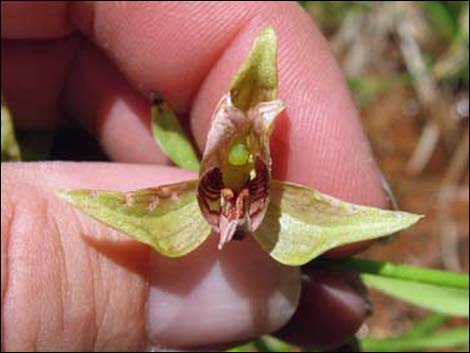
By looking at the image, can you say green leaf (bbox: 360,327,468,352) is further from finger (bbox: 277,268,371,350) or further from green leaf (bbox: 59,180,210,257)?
green leaf (bbox: 59,180,210,257)

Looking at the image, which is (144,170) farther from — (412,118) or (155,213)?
(412,118)

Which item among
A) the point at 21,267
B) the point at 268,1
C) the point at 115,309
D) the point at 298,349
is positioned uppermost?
the point at 268,1

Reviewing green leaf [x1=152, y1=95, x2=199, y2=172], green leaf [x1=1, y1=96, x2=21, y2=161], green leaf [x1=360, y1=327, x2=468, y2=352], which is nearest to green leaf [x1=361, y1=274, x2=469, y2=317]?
green leaf [x1=360, y1=327, x2=468, y2=352]

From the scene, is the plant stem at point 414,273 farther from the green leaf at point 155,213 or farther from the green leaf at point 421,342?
the green leaf at point 155,213

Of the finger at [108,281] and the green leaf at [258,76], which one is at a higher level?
the green leaf at [258,76]

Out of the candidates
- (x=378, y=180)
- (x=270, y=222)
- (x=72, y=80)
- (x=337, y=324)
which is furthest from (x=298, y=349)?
(x=72, y=80)

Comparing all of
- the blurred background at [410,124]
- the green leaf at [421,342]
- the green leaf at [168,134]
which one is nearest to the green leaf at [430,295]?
the green leaf at [421,342]

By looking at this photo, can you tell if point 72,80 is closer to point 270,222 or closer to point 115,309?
point 115,309
